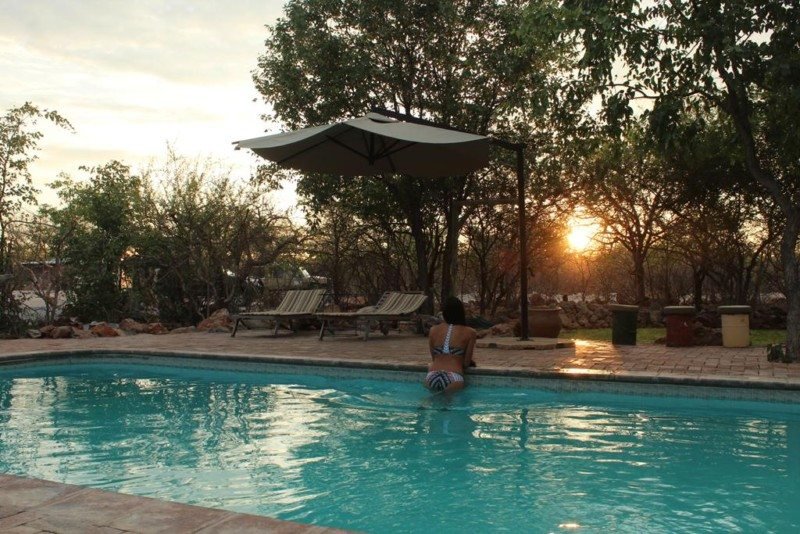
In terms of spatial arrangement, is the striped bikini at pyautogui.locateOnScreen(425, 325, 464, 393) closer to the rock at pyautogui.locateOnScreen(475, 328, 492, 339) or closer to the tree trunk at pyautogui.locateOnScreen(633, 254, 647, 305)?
the rock at pyautogui.locateOnScreen(475, 328, 492, 339)

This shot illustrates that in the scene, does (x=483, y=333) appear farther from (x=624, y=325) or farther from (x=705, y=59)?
(x=705, y=59)

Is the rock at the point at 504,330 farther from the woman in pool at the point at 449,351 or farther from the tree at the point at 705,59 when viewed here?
the woman in pool at the point at 449,351

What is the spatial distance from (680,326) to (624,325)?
710mm

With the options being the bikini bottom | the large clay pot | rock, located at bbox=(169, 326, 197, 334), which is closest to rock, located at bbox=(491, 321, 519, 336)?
the large clay pot

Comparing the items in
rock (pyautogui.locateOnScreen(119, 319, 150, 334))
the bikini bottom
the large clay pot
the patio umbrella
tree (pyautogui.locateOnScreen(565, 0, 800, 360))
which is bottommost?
the bikini bottom

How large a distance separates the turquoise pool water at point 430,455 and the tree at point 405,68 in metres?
5.02

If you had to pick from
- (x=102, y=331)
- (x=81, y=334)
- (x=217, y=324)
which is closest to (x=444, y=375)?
(x=217, y=324)

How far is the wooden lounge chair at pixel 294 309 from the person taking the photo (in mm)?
11219

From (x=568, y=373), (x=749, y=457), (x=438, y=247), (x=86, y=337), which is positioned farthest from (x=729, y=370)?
(x=86, y=337)

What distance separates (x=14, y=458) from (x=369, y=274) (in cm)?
935

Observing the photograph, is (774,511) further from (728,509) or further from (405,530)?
(405,530)

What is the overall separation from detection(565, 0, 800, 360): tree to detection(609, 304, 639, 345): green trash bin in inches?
86.1

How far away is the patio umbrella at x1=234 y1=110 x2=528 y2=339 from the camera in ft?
28.6

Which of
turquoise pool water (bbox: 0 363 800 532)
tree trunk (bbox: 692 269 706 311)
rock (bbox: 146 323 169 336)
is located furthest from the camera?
tree trunk (bbox: 692 269 706 311)
